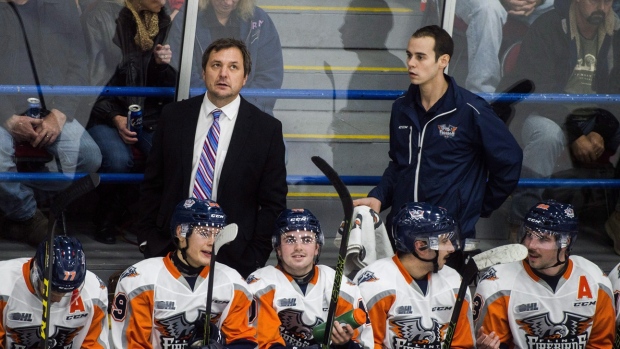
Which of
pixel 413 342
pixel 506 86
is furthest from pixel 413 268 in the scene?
pixel 506 86

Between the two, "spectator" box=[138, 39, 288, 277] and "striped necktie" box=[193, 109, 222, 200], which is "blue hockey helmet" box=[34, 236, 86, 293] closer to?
"spectator" box=[138, 39, 288, 277]

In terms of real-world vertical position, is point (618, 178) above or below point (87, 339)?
above

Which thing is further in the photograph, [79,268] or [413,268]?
[413,268]

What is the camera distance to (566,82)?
22.1 ft

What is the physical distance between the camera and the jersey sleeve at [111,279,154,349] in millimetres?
4965

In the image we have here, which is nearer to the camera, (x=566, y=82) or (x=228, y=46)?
(x=228, y=46)

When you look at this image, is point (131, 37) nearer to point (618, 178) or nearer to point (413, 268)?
point (413, 268)

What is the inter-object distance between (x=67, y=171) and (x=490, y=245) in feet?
7.81

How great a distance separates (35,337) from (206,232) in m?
0.84

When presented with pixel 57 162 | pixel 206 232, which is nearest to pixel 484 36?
pixel 206 232

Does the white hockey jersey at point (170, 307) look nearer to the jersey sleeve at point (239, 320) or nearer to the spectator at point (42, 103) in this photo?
the jersey sleeve at point (239, 320)

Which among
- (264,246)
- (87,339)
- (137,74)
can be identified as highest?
(137,74)

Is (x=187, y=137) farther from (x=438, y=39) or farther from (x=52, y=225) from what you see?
(x=438, y=39)

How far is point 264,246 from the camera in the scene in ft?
17.8
